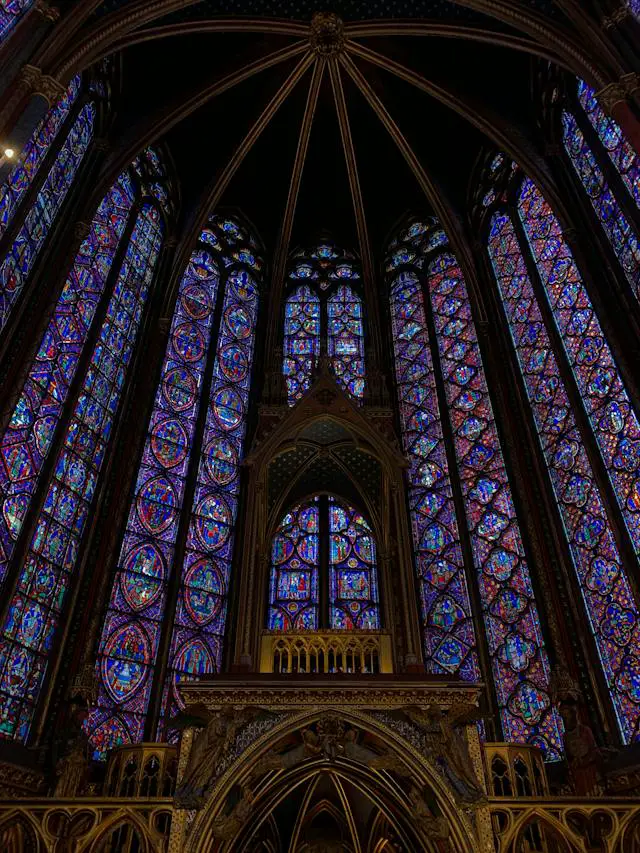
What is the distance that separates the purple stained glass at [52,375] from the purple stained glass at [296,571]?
3469mm

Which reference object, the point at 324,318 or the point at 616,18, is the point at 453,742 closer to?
the point at 616,18

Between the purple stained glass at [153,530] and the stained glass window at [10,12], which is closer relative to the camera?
the stained glass window at [10,12]

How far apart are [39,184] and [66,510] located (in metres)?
4.38

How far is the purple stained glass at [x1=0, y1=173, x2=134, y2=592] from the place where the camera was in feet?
28.5

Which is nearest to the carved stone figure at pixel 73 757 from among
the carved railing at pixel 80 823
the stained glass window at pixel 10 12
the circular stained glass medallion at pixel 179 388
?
the carved railing at pixel 80 823

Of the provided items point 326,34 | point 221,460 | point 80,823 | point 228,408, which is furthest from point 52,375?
point 326,34

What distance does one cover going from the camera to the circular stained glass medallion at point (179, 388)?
1229 cm

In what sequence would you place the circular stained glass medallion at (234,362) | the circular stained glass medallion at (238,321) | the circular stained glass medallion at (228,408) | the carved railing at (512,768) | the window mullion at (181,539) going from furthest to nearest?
the circular stained glass medallion at (238,321)
the circular stained glass medallion at (234,362)
the circular stained glass medallion at (228,408)
the window mullion at (181,539)
the carved railing at (512,768)

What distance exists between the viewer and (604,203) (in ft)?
34.9

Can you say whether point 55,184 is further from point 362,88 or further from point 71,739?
point 71,739

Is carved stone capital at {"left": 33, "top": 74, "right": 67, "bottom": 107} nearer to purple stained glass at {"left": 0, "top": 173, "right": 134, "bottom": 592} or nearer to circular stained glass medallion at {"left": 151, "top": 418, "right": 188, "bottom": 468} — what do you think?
purple stained glass at {"left": 0, "top": 173, "right": 134, "bottom": 592}

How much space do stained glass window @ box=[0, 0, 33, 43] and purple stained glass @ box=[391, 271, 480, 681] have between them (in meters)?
7.82

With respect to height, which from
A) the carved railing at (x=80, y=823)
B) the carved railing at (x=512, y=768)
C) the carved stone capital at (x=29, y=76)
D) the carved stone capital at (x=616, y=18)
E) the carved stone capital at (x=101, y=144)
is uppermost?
the carved stone capital at (x=101, y=144)

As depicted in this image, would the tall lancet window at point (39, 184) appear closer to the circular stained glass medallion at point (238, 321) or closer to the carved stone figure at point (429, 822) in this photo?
the circular stained glass medallion at point (238, 321)
